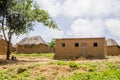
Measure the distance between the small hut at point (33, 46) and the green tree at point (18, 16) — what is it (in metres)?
18.0

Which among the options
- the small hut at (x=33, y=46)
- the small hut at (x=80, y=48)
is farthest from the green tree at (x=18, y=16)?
the small hut at (x=33, y=46)

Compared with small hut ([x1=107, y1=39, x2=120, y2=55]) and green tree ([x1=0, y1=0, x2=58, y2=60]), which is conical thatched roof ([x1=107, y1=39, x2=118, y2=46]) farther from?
green tree ([x1=0, y1=0, x2=58, y2=60])

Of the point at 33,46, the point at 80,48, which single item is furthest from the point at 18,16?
the point at 33,46

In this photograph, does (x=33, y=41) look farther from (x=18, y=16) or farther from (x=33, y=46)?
(x=18, y=16)

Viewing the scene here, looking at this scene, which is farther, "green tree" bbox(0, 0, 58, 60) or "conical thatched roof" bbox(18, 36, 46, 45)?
"conical thatched roof" bbox(18, 36, 46, 45)

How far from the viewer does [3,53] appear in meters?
44.3

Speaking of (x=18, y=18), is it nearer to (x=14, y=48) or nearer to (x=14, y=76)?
(x=14, y=76)

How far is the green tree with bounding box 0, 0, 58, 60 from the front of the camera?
33.7 m

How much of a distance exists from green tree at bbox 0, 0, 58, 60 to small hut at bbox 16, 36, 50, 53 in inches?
709

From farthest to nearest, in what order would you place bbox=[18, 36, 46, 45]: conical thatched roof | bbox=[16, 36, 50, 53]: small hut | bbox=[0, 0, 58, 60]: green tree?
bbox=[18, 36, 46, 45]: conical thatched roof, bbox=[16, 36, 50, 53]: small hut, bbox=[0, 0, 58, 60]: green tree

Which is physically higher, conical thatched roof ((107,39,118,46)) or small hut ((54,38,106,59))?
conical thatched roof ((107,39,118,46))

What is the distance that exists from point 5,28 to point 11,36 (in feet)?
3.64

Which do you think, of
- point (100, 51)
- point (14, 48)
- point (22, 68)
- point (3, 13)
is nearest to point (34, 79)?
point (22, 68)

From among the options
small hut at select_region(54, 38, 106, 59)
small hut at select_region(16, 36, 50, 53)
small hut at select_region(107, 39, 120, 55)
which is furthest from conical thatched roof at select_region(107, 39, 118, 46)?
small hut at select_region(54, 38, 106, 59)
